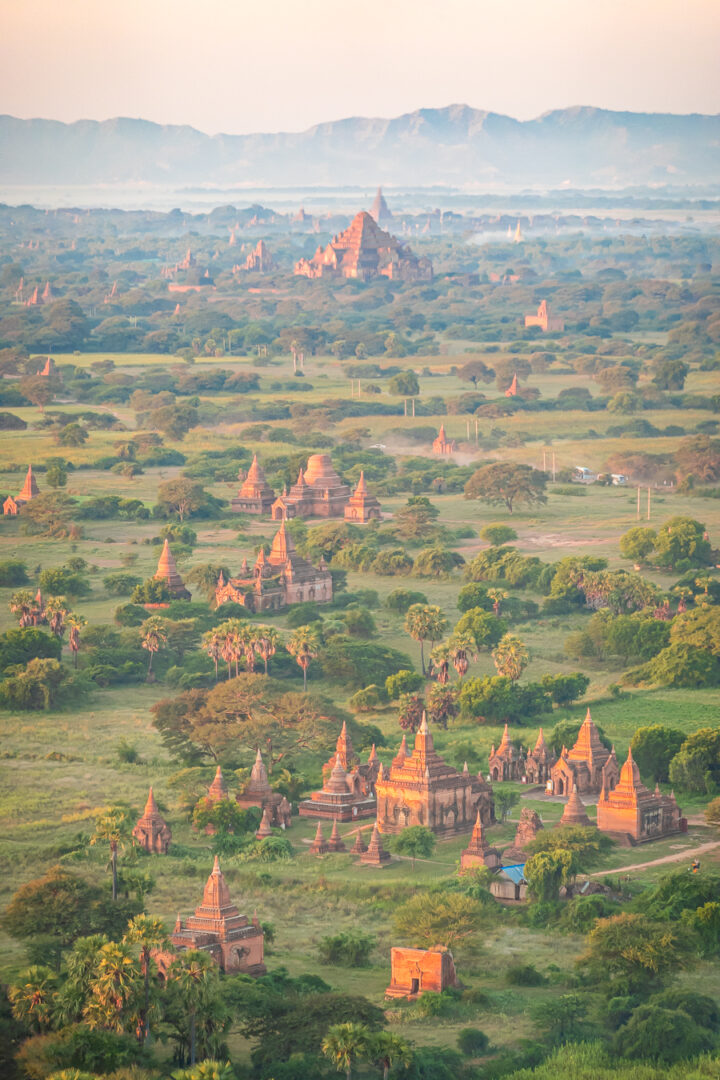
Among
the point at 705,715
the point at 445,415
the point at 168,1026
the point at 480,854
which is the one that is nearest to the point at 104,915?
the point at 168,1026

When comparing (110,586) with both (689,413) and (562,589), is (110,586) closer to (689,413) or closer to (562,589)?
(562,589)

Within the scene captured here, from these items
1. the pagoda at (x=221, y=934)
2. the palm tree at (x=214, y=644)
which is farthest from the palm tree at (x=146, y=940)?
the palm tree at (x=214, y=644)

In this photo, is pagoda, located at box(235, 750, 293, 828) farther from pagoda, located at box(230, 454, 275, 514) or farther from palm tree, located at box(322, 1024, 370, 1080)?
pagoda, located at box(230, 454, 275, 514)

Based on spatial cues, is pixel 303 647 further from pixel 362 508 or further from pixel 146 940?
pixel 362 508

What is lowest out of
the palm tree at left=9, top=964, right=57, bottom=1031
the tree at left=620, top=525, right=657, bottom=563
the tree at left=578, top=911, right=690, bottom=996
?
the tree at left=620, top=525, right=657, bottom=563


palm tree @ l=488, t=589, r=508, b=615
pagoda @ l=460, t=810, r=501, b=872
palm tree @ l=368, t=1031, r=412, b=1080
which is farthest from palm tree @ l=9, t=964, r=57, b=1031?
palm tree @ l=488, t=589, r=508, b=615

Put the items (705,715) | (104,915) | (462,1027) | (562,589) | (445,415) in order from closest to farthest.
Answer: (462,1027) → (104,915) → (705,715) → (562,589) → (445,415)
